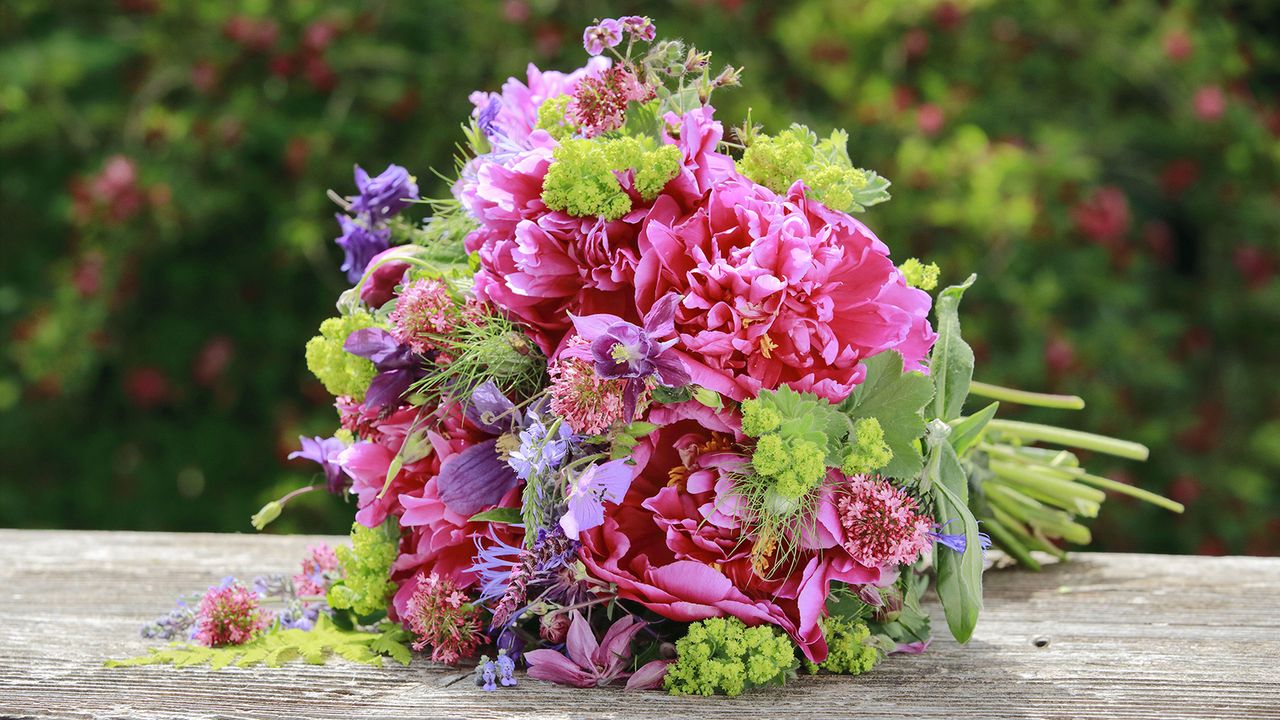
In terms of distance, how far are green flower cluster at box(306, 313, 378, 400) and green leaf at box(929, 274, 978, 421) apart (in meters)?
0.54

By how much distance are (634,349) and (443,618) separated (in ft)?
1.12

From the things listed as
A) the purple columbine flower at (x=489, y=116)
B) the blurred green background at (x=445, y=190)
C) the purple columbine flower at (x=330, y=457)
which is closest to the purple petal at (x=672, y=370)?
the purple columbine flower at (x=489, y=116)

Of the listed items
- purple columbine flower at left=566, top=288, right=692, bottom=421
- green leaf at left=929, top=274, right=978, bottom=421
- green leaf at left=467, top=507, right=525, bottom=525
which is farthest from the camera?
green leaf at left=929, top=274, right=978, bottom=421

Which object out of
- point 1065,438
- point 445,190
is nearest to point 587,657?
point 1065,438

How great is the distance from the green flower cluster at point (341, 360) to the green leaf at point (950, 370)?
21.2 inches

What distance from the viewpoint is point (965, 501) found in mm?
1105

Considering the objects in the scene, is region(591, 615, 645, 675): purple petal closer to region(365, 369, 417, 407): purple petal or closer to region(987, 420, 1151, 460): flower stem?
region(365, 369, 417, 407): purple petal

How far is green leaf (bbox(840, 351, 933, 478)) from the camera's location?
1036mm

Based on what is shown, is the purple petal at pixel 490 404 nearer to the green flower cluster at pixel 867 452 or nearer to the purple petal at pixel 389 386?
the purple petal at pixel 389 386

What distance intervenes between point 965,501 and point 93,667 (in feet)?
2.72

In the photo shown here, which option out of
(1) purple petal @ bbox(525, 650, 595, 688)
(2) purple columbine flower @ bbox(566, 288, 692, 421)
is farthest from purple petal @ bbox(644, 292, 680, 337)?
(1) purple petal @ bbox(525, 650, 595, 688)

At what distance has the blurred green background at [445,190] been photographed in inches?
103

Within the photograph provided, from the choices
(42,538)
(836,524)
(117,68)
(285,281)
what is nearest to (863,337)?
(836,524)

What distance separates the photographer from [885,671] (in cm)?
113
